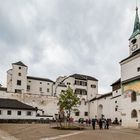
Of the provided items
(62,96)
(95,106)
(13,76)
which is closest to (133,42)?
(62,96)

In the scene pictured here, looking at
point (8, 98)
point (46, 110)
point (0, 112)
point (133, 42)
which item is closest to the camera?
point (133, 42)

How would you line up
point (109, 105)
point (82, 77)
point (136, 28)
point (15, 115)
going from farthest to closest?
point (82, 77) < point (109, 105) < point (15, 115) < point (136, 28)

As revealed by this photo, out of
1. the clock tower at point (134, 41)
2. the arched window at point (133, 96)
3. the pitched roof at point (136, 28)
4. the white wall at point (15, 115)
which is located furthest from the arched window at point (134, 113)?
the white wall at point (15, 115)

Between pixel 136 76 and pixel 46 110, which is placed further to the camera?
pixel 46 110

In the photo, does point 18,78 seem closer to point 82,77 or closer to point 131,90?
point 82,77

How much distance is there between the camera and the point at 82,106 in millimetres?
94312

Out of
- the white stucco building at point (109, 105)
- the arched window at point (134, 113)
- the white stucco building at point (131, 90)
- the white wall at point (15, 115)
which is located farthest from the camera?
the white stucco building at point (109, 105)

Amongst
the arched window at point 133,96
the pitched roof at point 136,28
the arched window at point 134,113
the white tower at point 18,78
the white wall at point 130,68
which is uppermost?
the pitched roof at point 136,28

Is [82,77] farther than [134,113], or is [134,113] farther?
[82,77]

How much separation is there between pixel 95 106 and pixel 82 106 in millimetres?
5740

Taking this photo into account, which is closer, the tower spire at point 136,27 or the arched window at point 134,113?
the arched window at point 134,113

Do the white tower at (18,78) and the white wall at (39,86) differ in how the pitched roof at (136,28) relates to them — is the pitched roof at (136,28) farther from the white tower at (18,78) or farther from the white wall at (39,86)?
the white wall at (39,86)

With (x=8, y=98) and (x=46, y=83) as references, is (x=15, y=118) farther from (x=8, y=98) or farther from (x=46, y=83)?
(x=46, y=83)

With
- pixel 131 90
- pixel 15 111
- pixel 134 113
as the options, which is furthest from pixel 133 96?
pixel 15 111
